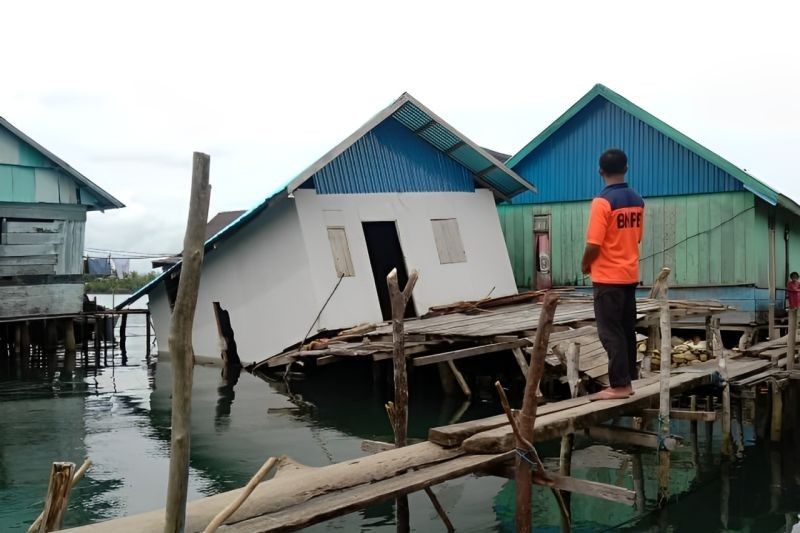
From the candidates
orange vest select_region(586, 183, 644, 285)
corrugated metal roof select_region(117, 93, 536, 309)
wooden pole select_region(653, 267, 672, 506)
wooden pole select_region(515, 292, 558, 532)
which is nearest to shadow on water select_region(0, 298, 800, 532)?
wooden pole select_region(653, 267, 672, 506)

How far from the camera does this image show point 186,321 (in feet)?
13.6

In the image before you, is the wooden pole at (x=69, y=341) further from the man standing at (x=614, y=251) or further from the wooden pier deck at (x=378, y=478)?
the man standing at (x=614, y=251)

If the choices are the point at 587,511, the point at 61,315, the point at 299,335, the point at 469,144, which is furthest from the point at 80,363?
the point at 587,511

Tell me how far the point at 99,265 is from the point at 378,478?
2437 cm

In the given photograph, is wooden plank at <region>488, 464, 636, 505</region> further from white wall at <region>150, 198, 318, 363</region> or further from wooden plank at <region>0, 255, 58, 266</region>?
wooden plank at <region>0, 255, 58, 266</region>

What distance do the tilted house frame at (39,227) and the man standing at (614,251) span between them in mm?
16118

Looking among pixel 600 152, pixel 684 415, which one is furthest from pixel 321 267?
pixel 684 415

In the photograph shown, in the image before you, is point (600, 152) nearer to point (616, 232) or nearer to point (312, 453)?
point (312, 453)

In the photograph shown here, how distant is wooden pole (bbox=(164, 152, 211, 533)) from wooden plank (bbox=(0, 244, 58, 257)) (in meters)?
17.2

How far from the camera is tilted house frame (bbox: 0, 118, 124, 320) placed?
19.3m

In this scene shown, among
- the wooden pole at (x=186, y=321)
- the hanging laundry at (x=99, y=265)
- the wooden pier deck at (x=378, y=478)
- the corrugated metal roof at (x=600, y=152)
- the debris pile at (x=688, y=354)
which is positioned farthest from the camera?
the hanging laundry at (x=99, y=265)

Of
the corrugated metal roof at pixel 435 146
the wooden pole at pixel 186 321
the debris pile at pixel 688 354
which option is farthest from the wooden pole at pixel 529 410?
the corrugated metal roof at pixel 435 146

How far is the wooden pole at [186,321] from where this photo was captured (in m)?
4.10

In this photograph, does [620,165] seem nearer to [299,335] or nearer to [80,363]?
[299,335]
